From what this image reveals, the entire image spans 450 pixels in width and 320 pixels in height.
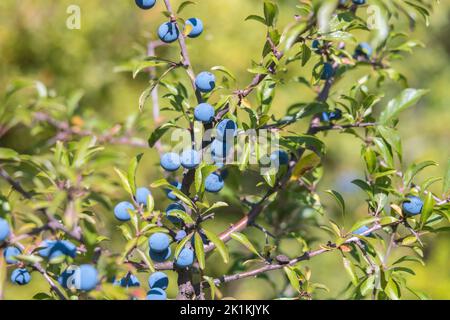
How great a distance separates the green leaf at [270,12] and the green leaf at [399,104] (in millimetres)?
241

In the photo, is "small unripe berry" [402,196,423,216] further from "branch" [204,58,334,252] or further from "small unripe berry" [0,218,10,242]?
"small unripe berry" [0,218,10,242]

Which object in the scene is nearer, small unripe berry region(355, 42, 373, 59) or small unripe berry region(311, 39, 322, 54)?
small unripe berry region(311, 39, 322, 54)

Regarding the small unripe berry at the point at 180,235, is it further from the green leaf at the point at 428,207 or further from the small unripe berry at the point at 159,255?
the green leaf at the point at 428,207

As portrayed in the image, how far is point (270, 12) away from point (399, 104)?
27 centimetres

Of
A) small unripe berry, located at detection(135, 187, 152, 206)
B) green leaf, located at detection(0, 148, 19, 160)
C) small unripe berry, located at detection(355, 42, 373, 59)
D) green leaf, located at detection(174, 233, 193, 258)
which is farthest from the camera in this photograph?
small unripe berry, located at detection(355, 42, 373, 59)

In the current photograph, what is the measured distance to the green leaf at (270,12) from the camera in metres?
0.73

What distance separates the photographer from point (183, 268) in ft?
2.53

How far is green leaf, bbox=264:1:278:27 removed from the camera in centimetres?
73

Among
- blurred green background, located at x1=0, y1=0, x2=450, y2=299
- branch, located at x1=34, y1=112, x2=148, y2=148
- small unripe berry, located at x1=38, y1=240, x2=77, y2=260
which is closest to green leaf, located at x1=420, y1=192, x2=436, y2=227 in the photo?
small unripe berry, located at x1=38, y1=240, x2=77, y2=260

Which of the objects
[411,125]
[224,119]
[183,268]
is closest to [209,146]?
[224,119]

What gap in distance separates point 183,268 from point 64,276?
163 mm

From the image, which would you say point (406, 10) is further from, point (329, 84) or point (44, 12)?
point (44, 12)

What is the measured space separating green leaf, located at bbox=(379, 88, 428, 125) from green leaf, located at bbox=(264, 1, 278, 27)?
241 mm
